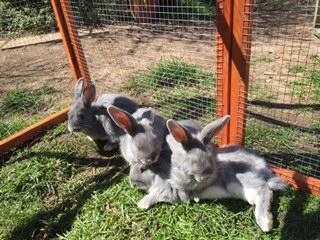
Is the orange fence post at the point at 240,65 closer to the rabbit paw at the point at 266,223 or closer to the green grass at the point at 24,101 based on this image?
the rabbit paw at the point at 266,223

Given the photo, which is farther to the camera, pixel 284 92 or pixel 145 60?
pixel 145 60

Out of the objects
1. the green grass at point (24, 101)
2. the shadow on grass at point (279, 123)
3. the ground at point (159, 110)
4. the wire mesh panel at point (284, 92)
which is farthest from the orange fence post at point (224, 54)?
the green grass at point (24, 101)

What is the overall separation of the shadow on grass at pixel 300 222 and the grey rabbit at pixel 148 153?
0.88 m

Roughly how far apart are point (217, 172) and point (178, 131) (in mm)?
561

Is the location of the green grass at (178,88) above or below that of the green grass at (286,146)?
above

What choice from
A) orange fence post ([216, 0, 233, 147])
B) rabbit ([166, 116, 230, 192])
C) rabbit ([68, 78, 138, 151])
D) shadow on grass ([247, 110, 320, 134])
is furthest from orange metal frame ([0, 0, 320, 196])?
rabbit ([68, 78, 138, 151])

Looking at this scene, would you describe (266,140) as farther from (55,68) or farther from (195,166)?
(55,68)

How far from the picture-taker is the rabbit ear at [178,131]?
3.39 meters

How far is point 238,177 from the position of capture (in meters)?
3.77

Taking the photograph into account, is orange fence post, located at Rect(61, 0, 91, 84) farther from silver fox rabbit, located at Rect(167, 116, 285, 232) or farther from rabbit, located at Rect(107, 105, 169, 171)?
silver fox rabbit, located at Rect(167, 116, 285, 232)

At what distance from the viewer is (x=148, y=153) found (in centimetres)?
368

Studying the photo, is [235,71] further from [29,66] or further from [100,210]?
[29,66]

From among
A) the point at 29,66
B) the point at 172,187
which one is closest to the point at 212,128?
the point at 172,187

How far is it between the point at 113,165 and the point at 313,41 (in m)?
3.04
